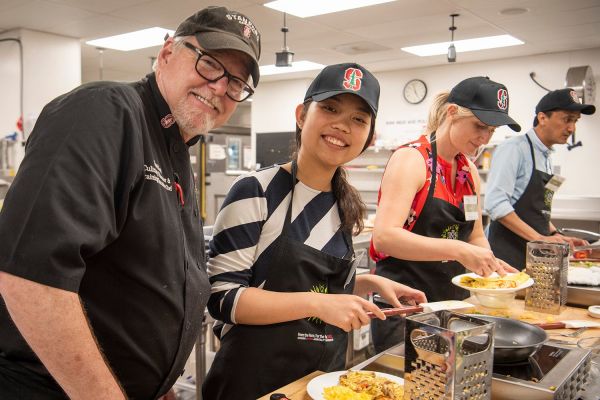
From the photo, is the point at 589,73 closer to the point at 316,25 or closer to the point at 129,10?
the point at 316,25

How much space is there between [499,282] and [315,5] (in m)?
4.21

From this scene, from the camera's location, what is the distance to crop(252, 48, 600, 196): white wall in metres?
7.25

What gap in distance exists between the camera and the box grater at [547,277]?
197cm

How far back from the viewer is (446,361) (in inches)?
39.5

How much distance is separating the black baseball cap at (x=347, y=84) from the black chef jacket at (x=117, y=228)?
1.53 feet

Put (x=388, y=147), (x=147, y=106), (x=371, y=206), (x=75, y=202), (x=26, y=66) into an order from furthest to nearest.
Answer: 1. (x=388, y=147)
2. (x=371, y=206)
3. (x=26, y=66)
4. (x=147, y=106)
5. (x=75, y=202)

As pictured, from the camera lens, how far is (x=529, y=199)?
351 centimetres

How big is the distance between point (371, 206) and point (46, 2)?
5.26 metres

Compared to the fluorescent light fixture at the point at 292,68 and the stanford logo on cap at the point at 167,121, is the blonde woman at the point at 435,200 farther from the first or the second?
the fluorescent light fixture at the point at 292,68

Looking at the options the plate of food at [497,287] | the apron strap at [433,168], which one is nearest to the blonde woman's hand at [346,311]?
the plate of food at [497,287]

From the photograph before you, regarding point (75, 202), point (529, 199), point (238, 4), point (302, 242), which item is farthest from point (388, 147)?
point (75, 202)

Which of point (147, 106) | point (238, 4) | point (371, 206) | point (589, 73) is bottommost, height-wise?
point (371, 206)

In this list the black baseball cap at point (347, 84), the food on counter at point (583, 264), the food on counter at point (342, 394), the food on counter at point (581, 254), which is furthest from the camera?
the food on counter at point (581, 254)

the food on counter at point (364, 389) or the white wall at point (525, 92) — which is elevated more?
the white wall at point (525, 92)
